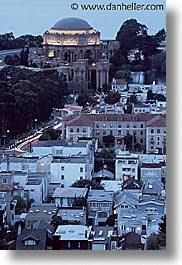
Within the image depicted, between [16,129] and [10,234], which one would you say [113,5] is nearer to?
[16,129]

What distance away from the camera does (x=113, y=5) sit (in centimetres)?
380

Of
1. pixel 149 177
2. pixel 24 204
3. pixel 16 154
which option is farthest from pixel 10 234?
pixel 149 177

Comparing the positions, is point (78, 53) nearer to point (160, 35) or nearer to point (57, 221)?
point (160, 35)

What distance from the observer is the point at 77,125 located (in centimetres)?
412

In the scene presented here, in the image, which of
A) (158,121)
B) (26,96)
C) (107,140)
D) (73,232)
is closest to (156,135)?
(158,121)

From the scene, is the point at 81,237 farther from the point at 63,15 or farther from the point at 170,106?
the point at 63,15

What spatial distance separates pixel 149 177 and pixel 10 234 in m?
0.72

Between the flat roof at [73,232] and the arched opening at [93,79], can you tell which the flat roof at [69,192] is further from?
Result: the arched opening at [93,79]

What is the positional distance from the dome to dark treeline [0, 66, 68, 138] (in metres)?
0.30

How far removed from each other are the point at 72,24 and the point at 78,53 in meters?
0.24

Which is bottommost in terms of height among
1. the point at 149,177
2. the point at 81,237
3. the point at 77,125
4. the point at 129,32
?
the point at 81,237

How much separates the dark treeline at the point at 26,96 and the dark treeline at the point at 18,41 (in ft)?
0.52

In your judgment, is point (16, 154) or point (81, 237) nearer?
point (81, 237)

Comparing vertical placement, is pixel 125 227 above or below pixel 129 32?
below
